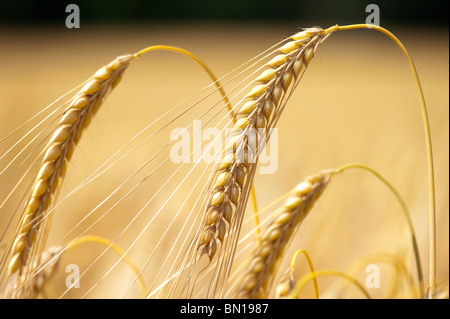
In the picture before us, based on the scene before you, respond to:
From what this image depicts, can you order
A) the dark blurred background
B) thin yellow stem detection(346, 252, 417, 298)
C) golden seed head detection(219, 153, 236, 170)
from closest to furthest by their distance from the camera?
golden seed head detection(219, 153, 236, 170) → thin yellow stem detection(346, 252, 417, 298) → the dark blurred background

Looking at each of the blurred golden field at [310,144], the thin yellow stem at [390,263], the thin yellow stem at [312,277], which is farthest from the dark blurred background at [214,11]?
the thin yellow stem at [312,277]

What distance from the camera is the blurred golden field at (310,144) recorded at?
95 cm

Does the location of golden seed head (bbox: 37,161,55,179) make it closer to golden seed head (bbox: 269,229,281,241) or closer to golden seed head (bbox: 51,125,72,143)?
golden seed head (bbox: 51,125,72,143)

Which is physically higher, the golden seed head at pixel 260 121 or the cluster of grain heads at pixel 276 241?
the golden seed head at pixel 260 121

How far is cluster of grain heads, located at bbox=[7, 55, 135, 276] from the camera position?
1.33 feet

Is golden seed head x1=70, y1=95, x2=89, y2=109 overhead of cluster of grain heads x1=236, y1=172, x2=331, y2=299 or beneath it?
overhead

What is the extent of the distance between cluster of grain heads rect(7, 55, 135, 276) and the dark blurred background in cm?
377

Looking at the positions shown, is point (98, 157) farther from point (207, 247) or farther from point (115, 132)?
point (207, 247)

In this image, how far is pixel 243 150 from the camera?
A: 1.16 ft

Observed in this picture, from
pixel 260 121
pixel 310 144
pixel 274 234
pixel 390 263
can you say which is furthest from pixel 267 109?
pixel 310 144

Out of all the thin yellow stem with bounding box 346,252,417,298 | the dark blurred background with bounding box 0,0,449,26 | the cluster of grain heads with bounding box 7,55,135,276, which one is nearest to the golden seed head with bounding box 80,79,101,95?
the cluster of grain heads with bounding box 7,55,135,276

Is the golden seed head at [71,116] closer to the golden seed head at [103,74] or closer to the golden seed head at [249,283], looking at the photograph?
the golden seed head at [103,74]

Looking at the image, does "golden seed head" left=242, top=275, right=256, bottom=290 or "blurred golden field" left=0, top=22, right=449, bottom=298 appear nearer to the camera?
"golden seed head" left=242, top=275, right=256, bottom=290
